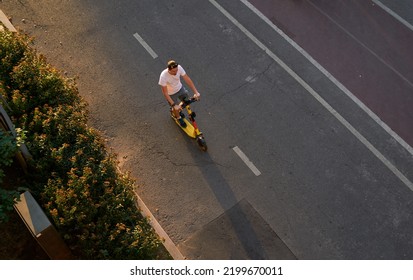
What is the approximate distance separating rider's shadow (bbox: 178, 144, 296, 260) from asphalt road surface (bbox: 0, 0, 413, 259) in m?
0.02

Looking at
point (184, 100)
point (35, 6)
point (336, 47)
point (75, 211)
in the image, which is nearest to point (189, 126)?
point (184, 100)

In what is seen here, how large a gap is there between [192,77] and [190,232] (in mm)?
3873

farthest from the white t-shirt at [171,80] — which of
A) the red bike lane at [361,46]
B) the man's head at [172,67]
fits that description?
the red bike lane at [361,46]

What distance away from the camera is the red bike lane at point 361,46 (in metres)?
11.0

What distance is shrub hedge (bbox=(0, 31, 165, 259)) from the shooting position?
7164mm

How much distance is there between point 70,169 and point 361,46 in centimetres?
798

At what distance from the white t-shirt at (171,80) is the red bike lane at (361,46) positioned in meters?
4.10

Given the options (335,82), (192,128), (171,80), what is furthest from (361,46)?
(171,80)

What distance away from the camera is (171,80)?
360 inches

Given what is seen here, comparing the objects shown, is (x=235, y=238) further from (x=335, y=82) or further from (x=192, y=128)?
(x=335, y=82)

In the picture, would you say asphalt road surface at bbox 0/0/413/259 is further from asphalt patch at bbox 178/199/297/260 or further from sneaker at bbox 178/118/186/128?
sneaker at bbox 178/118/186/128

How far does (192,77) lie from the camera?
36.6 ft

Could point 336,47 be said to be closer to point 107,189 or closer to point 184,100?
point 184,100

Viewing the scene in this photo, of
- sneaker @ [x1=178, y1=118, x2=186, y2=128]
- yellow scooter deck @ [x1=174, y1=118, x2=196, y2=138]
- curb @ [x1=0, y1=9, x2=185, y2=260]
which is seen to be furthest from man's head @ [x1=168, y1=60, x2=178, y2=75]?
curb @ [x1=0, y1=9, x2=185, y2=260]
